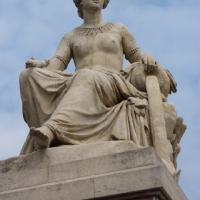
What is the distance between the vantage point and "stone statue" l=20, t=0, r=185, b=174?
23.9ft

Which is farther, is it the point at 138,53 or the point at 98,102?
the point at 138,53

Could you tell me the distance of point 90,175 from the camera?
6.61m

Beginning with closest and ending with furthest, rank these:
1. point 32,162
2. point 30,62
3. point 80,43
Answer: point 32,162
point 30,62
point 80,43

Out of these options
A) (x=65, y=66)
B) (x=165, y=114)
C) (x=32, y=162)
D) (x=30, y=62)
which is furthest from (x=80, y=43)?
(x=32, y=162)

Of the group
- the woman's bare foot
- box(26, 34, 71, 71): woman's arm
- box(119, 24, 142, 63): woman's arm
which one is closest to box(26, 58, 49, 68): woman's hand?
box(26, 34, 71, 71): woman's arm

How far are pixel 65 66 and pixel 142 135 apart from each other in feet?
8.17

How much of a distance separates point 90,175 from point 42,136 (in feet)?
2.51

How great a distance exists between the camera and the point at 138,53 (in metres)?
9.34

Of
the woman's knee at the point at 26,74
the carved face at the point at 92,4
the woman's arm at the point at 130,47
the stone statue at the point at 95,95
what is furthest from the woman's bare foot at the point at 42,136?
the carved face at the point at 92,4

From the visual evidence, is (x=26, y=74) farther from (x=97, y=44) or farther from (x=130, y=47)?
(x=130, y=47)

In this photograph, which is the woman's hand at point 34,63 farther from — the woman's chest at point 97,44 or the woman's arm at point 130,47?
the woman's arm at point 130,47

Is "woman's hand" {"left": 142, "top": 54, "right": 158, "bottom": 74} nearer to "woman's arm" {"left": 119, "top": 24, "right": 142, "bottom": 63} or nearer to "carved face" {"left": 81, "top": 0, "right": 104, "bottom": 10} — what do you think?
"woman's arm" {"left": 119, "top": 24, "right": 142, "bottom": 63}

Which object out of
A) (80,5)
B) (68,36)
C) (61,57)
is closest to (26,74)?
(61,57)

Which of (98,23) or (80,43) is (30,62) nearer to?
(80,43)
